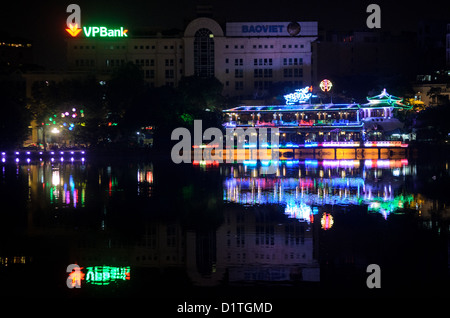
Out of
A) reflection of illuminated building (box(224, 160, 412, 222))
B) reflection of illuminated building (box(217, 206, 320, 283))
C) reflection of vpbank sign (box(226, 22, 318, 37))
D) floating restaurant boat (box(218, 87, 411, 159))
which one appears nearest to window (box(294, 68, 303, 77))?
reflection of vpbank sign (box(226, 22, 318, 37))

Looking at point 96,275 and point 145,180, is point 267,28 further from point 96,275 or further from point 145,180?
point 96,275

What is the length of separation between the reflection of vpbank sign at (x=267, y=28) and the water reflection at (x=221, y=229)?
8564cm

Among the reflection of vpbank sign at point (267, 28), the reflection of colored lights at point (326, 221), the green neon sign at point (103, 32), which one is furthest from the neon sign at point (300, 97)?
the reflection of colored lights at point (326, 221)

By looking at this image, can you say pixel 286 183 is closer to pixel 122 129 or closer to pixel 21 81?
pixel 122 129

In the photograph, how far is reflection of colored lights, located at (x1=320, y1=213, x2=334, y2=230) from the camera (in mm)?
28797

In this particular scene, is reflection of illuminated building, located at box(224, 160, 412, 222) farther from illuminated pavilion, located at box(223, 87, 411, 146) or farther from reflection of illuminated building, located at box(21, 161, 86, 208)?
illuminated pavilion, located at box(223, 87, 411, 146)

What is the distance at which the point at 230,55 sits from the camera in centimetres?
13450

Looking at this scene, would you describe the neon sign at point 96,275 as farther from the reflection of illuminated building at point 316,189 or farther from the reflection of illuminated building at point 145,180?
the reflection of illuminated building at point 145,180

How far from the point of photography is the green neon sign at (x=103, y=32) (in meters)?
133

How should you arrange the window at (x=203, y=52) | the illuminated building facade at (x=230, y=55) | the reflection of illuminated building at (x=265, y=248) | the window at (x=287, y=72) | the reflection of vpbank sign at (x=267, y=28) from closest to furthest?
the reflection of illuminated building at (x=265, y=248) → the window at (x=203, y=52) → the reflection of vpbank sign at (x=267, y=28) → the illuminated building facade at (x=230, y=55) → the window at (x=287, y=72)

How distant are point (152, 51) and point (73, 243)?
113 meters

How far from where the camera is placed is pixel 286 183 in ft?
158

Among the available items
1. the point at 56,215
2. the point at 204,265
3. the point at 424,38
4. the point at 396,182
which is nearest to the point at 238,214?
the point at 56,215

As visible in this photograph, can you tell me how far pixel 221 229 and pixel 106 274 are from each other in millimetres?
8894
